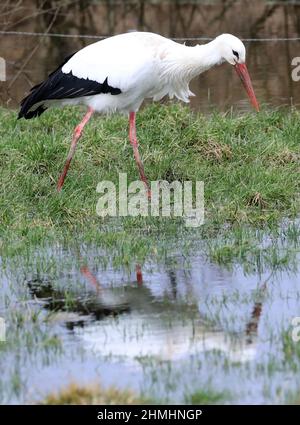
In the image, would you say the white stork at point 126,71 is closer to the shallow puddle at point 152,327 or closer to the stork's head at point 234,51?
the stork's head at point 234,51

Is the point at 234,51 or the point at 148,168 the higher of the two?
the point at 234,51

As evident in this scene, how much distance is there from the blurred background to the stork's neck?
318 cm

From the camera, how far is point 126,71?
28.9 ft

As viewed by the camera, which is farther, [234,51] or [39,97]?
[39,97]

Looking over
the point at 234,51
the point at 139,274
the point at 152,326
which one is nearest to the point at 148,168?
the point at 234,51

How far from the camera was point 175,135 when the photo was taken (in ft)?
32.3

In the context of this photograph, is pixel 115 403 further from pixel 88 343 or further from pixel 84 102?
pixel 84 102

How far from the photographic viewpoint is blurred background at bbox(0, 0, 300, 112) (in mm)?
13812

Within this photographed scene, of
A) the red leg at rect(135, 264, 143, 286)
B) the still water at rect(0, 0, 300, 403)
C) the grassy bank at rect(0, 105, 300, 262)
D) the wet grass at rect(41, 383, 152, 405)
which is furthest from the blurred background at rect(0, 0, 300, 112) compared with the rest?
the wet grass at rect(41, 383, 152, 405)

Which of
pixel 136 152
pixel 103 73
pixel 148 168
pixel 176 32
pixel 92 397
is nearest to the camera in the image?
pixel 92 397

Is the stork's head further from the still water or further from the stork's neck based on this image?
the still water

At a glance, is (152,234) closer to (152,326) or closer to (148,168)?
(148,168)

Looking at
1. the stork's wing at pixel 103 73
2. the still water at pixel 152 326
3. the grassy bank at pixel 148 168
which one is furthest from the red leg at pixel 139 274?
the stork's wing at pixel 103 73

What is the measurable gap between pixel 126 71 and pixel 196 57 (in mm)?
630
